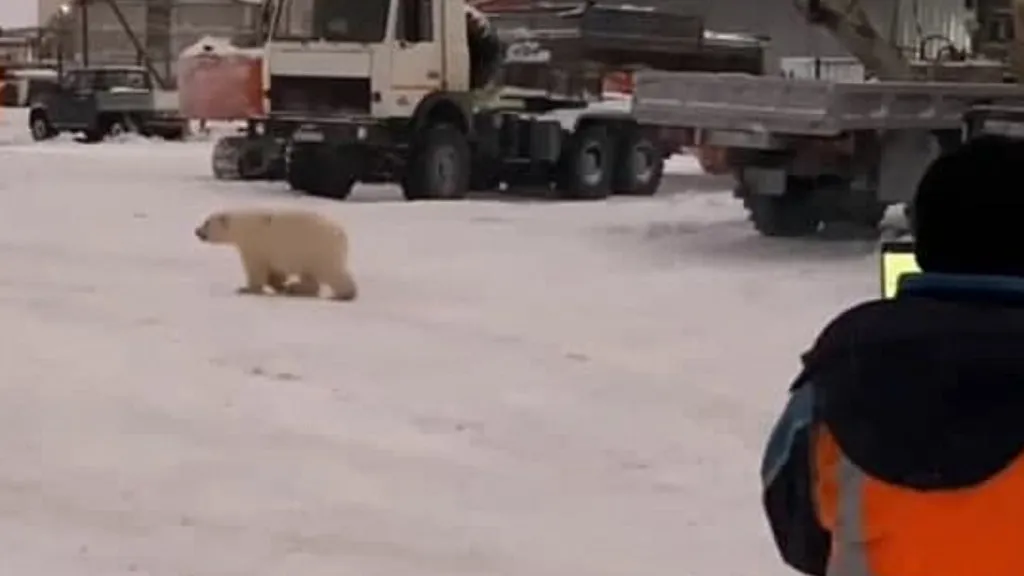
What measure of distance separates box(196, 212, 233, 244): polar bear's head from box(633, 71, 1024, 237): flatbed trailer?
4254mm

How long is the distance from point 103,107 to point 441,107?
39.1 feet

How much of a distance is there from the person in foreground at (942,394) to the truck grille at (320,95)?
60.6 ft

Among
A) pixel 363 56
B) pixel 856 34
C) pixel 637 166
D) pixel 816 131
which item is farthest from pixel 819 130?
pixel 637 166

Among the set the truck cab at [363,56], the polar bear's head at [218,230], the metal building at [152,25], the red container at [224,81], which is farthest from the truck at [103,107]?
the polar bear's head at [218,230]

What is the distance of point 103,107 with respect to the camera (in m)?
31.6

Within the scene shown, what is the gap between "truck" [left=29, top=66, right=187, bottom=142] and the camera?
31453 mm

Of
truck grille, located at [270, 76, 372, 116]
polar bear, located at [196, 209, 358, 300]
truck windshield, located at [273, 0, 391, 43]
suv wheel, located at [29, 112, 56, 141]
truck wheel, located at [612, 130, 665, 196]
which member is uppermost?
truck windshield, located at [273, 0, 391, 43]

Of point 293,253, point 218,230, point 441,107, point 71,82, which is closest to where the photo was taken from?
point 293,253

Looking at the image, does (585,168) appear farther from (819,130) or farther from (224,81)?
(819,130)

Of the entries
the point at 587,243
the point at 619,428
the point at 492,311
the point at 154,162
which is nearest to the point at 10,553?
the point at 619,428

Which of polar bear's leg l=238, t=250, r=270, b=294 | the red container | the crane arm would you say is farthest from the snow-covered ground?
the red container

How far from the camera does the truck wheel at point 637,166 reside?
2253 cm

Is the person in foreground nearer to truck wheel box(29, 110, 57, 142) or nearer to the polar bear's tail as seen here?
the polar bear's tail

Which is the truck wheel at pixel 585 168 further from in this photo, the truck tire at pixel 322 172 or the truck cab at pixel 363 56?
the truck tire at pixel 322 172
